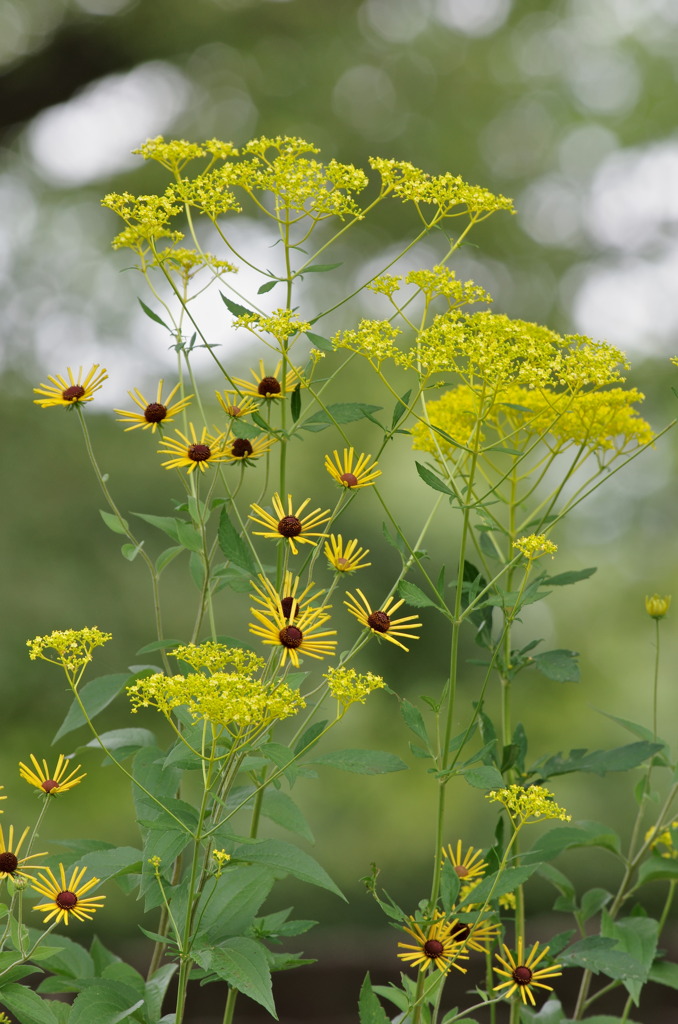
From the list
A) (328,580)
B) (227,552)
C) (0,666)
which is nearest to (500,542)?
(227,552)

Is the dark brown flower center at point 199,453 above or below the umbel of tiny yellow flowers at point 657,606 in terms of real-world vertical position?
below

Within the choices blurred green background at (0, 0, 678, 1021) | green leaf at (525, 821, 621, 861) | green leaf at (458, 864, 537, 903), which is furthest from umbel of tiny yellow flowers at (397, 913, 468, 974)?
blurred green background at (0, 0, 678, 1021)

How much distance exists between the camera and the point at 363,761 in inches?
24.4

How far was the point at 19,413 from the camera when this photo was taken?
8.99 feet

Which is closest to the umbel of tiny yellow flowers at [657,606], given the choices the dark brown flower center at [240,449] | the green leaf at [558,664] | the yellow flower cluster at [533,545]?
the green leaf at [558,664]

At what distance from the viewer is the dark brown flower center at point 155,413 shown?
2.14ft

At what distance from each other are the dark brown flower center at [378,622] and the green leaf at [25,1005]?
273 millimetres

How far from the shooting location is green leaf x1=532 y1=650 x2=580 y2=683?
2.44ft

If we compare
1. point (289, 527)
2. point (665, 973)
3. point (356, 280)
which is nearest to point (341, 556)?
point (289, 527)

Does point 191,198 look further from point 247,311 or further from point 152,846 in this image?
point 152,846

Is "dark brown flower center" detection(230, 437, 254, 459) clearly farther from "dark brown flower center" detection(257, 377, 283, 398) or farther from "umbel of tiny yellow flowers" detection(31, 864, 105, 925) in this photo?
"umbel of tiny yellow flowers" detection(31, 864, 105, 925)

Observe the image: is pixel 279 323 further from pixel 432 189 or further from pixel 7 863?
pixel 7 863

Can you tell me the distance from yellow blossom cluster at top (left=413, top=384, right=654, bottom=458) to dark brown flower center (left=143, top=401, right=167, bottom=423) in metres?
0.17

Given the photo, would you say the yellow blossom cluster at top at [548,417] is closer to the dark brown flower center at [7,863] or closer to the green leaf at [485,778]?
the green leaf at [485,778]
